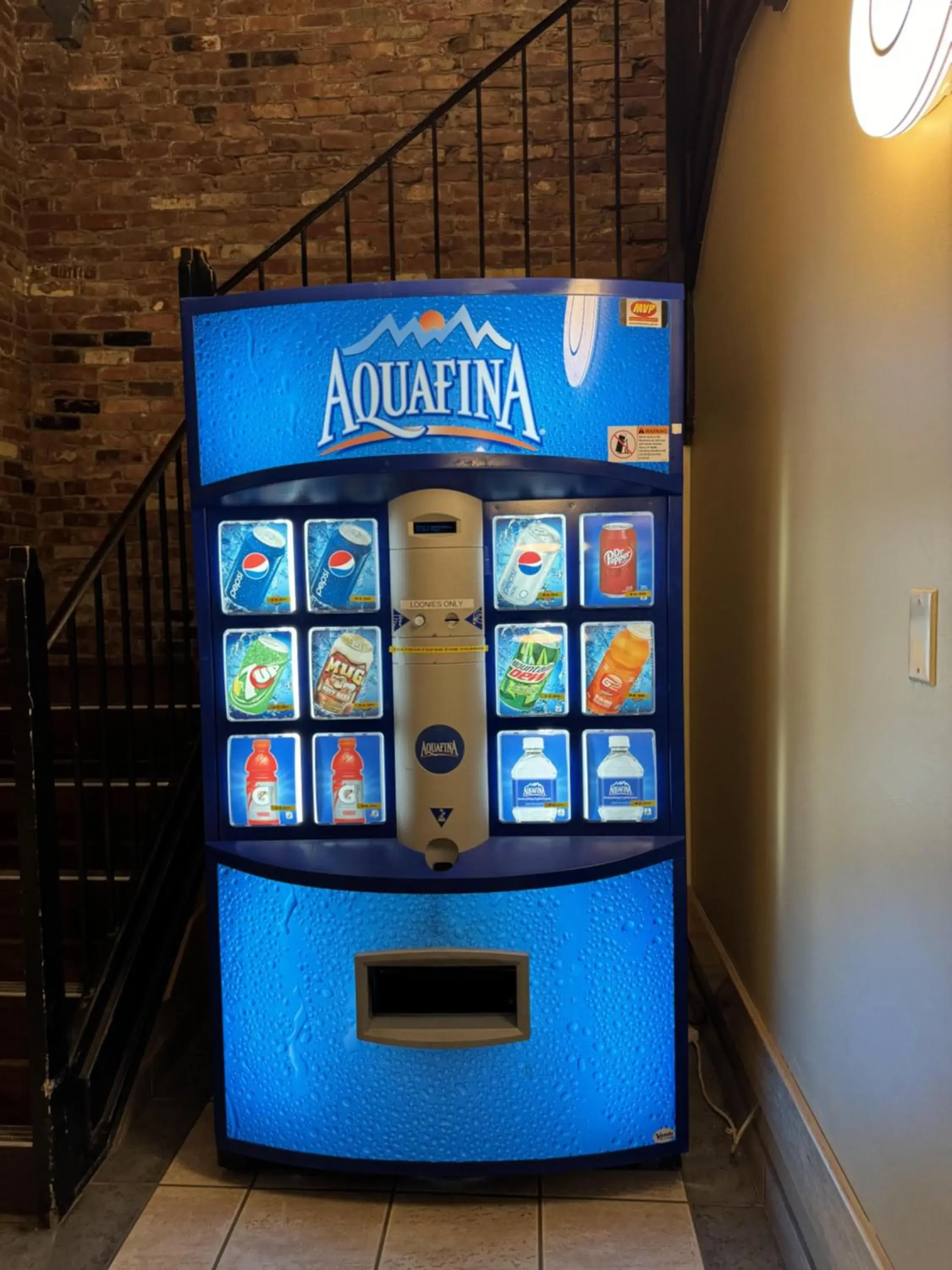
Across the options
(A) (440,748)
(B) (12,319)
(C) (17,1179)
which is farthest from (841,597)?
(B) (12,319)

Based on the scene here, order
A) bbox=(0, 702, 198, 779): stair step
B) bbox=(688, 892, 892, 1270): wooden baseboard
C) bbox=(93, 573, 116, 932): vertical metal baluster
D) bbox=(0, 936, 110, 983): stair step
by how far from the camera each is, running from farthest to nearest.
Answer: bbox=(0, 702, 198, 779): stair step → bbox=(0, 936, 110, 983): stair step → bbox=(93, 573, 116, 932): vertical metal baluster → bbox=(688, 892, 892, 1270): wooden baseboard

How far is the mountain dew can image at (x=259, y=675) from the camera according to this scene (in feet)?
6.17

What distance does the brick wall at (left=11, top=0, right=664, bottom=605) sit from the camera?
136 inches

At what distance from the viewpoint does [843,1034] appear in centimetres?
153

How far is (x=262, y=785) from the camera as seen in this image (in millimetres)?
1900

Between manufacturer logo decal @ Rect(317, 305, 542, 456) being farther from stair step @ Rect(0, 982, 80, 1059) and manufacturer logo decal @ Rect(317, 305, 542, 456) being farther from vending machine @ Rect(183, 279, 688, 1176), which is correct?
stair step @ Rect(0, 982, 80, 1059)

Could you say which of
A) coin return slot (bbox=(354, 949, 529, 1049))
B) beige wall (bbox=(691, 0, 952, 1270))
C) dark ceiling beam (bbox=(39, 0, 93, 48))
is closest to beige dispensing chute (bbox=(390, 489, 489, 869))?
coin return slot (bbox=(354, 949, 529, 1049))

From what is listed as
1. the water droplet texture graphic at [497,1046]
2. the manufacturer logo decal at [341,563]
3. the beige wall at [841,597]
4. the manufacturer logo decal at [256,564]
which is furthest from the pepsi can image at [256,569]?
the beige wall at [841,597]

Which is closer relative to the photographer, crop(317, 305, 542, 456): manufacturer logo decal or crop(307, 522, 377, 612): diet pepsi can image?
crop(317, 305, 542, 456): manufacturer logo decal

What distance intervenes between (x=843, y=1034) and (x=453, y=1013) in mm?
766

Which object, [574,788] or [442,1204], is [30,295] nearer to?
[574,788]

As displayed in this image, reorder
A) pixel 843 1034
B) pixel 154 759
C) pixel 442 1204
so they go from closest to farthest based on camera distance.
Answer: pixel 843 1034 < pixel 442 1204 < pixel 154 759

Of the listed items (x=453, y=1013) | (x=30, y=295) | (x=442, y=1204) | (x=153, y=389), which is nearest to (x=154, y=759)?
(x=453, y=1013)

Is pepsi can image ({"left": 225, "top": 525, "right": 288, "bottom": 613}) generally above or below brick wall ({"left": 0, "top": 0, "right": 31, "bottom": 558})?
below
